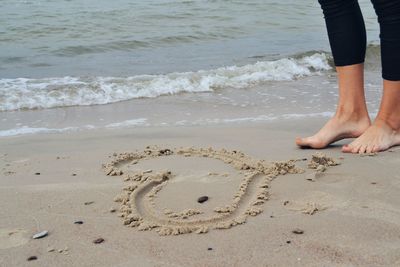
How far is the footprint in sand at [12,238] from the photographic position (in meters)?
1.72

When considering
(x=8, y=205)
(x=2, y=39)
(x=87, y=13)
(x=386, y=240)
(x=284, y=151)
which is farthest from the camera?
(x=87, y=13)

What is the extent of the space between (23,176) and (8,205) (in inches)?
18.7

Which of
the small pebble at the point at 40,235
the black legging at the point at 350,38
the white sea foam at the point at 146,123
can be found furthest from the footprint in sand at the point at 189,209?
the white sea foam at the point at 146,123

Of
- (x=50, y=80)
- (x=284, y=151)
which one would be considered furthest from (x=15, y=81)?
(x=284, y=151)

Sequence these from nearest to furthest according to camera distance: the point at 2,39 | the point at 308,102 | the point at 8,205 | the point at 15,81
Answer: the point at 8,205 < the point at 308,102 < the point at 15,81 < the point at 2,39

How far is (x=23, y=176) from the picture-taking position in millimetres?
2551

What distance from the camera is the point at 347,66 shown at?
2.61m

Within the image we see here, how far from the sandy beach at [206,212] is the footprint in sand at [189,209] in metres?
0.02

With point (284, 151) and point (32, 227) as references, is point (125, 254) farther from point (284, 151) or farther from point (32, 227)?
point (284, 151)

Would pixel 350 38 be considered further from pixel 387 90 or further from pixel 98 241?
pixel 98 241

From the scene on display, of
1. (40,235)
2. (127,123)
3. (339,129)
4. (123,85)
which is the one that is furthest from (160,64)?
(40,235)

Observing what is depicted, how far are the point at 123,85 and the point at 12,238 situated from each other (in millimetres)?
3778

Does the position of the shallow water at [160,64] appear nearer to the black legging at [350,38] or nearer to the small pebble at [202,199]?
the black legging at [350,38]

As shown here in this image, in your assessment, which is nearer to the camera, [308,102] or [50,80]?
[308,102]
